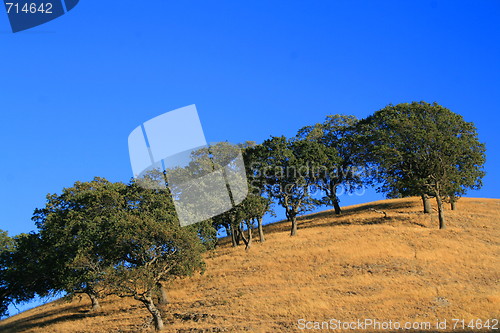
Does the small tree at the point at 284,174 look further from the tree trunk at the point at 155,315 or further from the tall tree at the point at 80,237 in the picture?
the tree trunk at the point at 155,315

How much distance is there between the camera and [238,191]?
55750 millimetres

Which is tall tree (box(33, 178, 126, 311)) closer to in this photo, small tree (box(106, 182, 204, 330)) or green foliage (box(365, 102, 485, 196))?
small tree (box(106, 182, 204, 330))

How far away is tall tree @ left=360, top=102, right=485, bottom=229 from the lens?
55906 millimetres

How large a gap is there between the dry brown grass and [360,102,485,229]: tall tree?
4833mm

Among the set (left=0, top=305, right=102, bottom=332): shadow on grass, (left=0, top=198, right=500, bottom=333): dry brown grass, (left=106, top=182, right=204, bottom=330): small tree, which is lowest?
(left=0, top=198, right=500, bottom=333): dry brown grass

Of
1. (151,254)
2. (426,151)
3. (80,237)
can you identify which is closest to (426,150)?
(426,151)

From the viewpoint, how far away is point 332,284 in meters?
37.7

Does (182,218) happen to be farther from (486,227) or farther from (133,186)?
(486,227)

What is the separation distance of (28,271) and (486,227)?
52181 mm

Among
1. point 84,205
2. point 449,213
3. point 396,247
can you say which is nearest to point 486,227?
point 449,213

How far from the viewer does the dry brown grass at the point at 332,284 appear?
3186 cm

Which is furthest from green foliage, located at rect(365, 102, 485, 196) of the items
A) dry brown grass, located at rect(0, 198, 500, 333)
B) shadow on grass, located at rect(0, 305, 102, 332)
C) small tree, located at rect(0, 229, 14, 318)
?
small tree, located at rect(0, 229, 14, 318)

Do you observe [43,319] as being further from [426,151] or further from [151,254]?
[426,151]

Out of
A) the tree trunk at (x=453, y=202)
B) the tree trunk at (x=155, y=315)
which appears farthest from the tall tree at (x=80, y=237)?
the tree trunk at (x=453, y=202)
